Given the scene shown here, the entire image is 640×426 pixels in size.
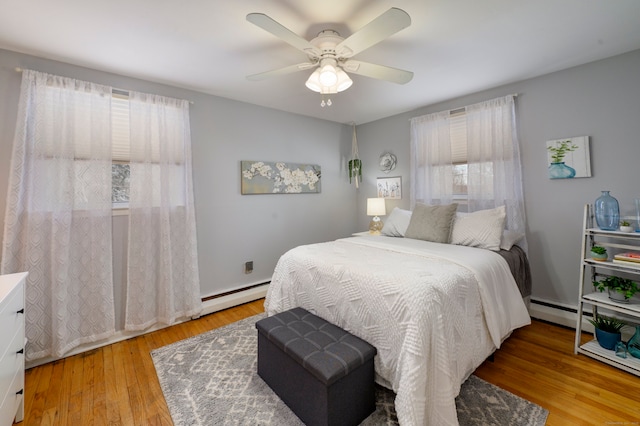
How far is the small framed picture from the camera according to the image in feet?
12.6

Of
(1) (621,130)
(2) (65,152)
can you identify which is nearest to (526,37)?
(1) (621,130)

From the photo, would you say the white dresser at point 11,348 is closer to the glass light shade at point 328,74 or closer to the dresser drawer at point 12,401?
the dresser drawer at point 12,401

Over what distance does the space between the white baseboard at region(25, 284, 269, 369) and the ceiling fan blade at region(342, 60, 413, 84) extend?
2.65 m

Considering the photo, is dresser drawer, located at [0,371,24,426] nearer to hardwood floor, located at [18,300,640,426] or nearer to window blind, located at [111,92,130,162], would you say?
hardwood floor, located at [18,300,640,426]

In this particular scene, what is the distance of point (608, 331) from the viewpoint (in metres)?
2.01

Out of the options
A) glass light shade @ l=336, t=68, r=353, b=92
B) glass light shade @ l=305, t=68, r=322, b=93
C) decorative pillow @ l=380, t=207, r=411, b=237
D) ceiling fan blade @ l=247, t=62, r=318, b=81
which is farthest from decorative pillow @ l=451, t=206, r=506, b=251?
ceiling fan blade @ l=247, t=62, r=318, b=81

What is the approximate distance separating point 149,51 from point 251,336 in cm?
252

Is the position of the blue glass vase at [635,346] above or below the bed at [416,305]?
below

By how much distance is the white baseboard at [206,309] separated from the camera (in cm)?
215

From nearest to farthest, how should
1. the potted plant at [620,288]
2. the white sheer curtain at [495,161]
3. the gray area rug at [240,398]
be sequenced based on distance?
the gray area rug at [240,398] < the potted plant at [620,288] < the white sheer curtain at [495,161]

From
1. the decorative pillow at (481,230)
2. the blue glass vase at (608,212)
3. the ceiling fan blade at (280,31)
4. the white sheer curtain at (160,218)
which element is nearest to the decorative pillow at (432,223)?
the decorative pillow at (481,230)

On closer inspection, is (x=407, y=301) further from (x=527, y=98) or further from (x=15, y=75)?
(x=15, y=75)

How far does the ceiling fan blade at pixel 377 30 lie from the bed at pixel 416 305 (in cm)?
137

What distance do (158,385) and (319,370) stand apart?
1289 mm
